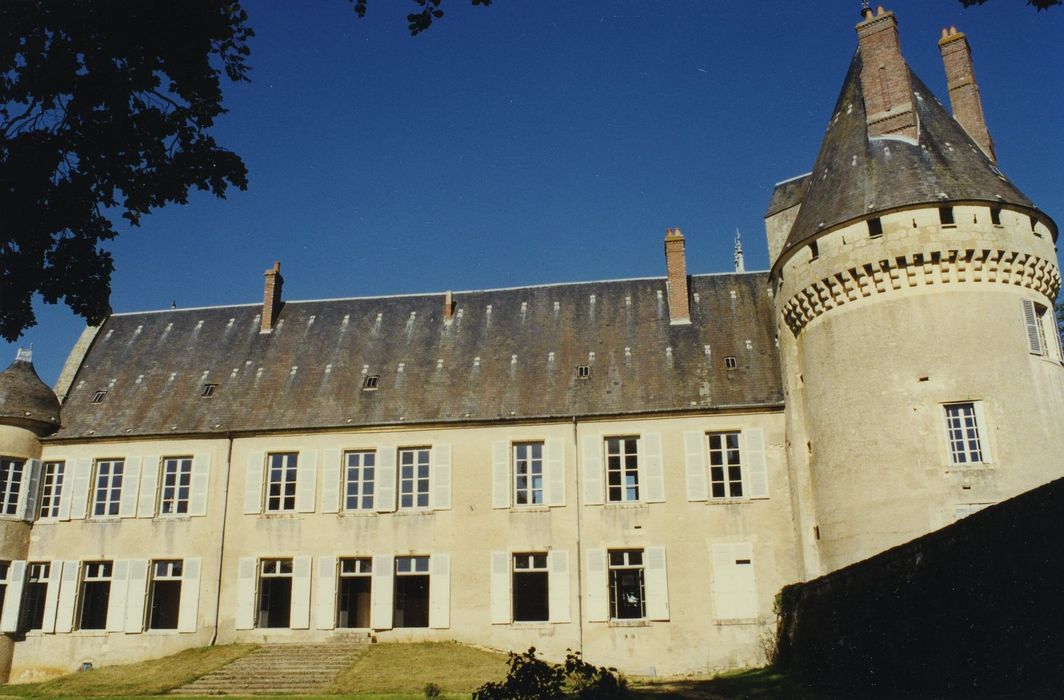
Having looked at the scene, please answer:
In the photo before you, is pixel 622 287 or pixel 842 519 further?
pixel 622 287

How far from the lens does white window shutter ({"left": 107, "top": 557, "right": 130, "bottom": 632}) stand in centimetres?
2100

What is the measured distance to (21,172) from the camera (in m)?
6.99

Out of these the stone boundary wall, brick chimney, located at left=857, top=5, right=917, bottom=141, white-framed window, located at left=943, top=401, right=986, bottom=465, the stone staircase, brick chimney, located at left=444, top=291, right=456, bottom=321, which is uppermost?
brick chimney, located at left=857, top=5, right=917, bottom=141

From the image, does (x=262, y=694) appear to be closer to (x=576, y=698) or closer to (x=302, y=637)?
(x=302, y=637)

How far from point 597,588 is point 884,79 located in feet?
41.0

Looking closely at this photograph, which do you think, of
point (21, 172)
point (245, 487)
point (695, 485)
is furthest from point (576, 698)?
point (245, 487)

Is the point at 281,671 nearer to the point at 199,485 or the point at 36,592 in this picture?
the point at 199,485

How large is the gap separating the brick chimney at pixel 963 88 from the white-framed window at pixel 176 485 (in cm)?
1959

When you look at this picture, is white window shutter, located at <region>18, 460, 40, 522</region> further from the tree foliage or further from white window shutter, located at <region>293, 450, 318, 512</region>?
the tree foliage

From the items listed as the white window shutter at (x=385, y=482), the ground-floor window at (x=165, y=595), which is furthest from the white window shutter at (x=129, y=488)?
the white window shutter at (x=385, y=482)

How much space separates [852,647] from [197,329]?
64.9 ft

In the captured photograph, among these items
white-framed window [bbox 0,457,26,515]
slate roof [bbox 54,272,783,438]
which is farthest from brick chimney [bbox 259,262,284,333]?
white-framed window [bbox 0,457,26,515]

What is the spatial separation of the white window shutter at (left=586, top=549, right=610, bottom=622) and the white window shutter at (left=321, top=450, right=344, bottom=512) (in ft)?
19.8

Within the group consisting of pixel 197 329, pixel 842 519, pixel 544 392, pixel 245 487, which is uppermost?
pixel 197 329
